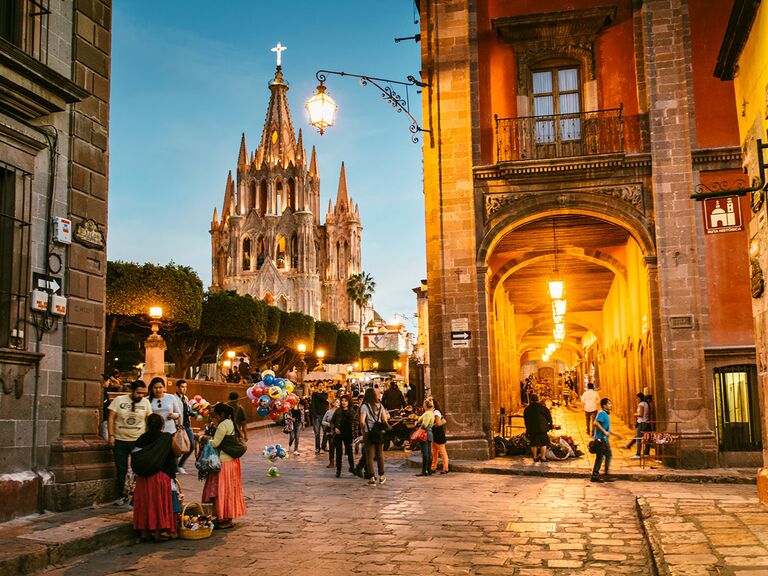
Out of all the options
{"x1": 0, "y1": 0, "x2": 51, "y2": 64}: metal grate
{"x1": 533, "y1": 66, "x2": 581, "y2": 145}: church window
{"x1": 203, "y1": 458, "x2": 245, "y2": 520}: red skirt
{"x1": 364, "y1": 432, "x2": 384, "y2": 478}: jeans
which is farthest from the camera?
{"x1": 533, "y1": 66, "x2": 581, "y2": 145}: church window

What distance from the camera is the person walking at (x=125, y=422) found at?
1053 cm

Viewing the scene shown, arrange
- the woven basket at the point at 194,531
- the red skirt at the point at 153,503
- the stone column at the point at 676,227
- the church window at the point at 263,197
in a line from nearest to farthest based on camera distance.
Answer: the red skirt at the point at 153,503 → the woven basket at the point at 194,531 → the stone column at the point at 676,227 → the church window at the point at 263,197

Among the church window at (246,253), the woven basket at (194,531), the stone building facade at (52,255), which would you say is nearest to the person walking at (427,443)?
the stone building facade at (52,255)

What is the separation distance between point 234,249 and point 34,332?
10189cm

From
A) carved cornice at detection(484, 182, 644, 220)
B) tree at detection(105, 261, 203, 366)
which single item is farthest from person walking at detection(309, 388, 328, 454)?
tree at detection(105, 261, 203, 366)

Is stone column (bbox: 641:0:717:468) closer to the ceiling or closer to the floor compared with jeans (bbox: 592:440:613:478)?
closer to the ceiling

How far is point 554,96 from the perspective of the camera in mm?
19203

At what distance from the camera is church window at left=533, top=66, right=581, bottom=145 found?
18.9 m

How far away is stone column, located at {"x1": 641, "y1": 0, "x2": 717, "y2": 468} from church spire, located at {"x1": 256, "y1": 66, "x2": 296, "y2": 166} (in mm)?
97363

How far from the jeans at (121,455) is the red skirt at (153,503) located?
1.75 metres

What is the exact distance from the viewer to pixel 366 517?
10.4 m

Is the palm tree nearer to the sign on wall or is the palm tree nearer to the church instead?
the church

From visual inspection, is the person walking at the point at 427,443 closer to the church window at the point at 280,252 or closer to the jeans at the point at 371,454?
the jeans at the point at 371,454

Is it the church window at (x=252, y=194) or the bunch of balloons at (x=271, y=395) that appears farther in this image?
the church window at (x=252, y=194)
